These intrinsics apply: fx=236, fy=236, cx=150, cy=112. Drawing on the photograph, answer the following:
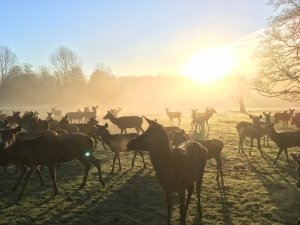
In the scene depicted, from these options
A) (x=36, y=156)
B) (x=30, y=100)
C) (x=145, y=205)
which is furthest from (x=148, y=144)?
(x=30, y=100)

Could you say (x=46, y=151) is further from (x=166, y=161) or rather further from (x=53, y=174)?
(x=166, y=161)

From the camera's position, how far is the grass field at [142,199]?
6.29m

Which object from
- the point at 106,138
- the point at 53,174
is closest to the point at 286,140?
the point at 106,138

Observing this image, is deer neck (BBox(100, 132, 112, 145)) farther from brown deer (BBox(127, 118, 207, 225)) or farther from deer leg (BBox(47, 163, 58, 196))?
brown deer (BBox(127, 118, 207, 225))

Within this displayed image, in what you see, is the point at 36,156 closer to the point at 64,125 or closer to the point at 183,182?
the point at 183,182

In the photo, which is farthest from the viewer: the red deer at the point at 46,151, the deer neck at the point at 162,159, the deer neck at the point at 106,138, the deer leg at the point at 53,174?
the deer neck at the point at 106,138

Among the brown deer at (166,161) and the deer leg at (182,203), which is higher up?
the brown deer at (166,161)

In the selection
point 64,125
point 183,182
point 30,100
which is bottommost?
point 183,182

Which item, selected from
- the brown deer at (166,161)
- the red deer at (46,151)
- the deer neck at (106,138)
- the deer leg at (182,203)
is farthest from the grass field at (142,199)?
the deer neck at (106,138)

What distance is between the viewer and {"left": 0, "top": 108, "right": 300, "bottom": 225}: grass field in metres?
6.29

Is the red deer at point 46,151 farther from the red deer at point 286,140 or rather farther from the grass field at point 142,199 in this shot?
the red deer at point 286,140

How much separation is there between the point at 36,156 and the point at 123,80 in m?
99.4

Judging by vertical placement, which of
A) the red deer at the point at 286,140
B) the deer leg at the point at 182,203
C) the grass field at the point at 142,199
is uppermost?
the red deer at the point at 286,140

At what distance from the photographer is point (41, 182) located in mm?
8766
